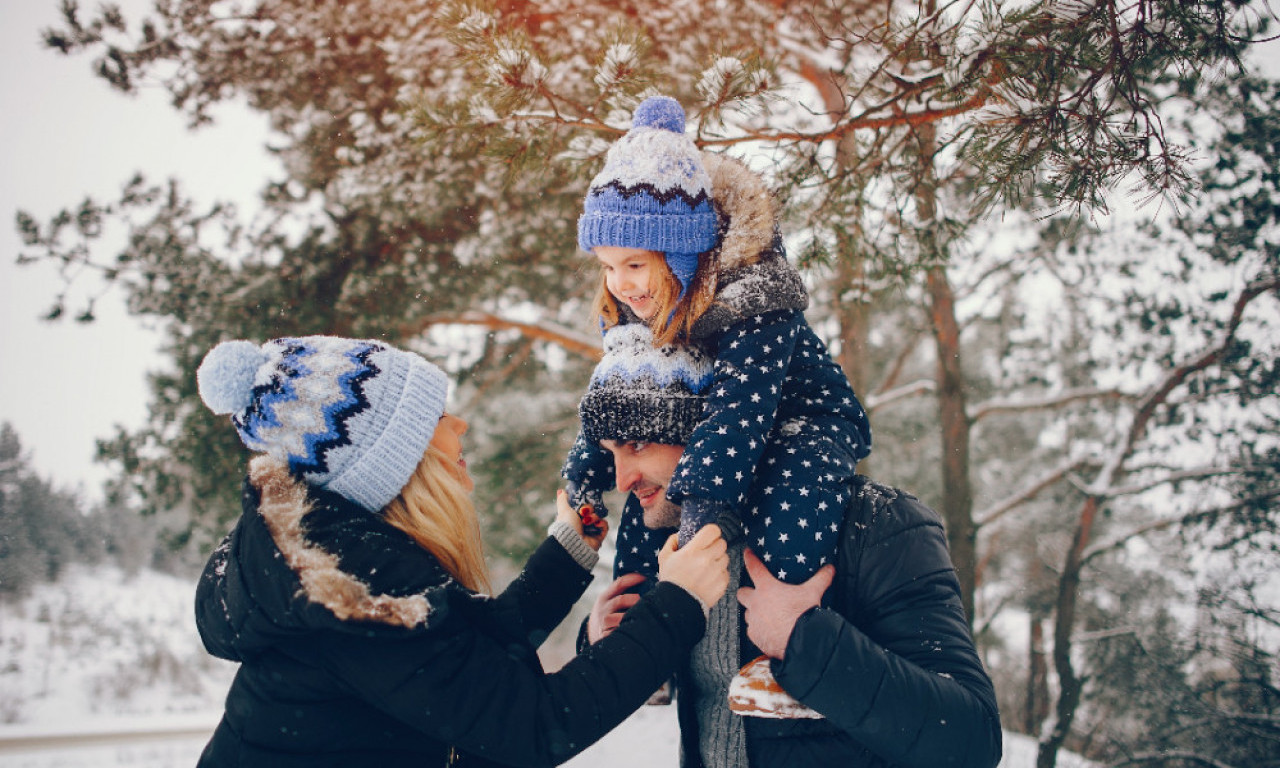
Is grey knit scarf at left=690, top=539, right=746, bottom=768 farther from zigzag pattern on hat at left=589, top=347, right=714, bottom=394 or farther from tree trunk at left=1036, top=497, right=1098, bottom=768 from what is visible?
tree trunk at left=1036, top=497, right=1098, bottom=768

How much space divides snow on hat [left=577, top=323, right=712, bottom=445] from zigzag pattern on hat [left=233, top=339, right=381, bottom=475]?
62cm

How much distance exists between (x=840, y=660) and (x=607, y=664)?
0.49 m

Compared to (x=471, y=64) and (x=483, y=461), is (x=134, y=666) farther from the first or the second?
(x=471, y=64)

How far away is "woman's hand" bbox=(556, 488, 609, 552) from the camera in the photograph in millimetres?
2146

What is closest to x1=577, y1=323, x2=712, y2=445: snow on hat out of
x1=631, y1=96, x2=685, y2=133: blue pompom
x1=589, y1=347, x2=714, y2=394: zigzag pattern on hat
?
x1=589, y1=347, x2=714, y2=394: zigzag pattern on hat

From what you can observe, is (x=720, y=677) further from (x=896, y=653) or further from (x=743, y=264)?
(x=743, y=264)

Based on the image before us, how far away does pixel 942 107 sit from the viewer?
2.13 meters

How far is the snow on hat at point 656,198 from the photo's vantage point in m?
1.84

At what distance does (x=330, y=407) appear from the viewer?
1487mm

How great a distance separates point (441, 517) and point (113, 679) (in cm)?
1284

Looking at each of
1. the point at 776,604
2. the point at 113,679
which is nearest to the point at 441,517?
the point at 776,604

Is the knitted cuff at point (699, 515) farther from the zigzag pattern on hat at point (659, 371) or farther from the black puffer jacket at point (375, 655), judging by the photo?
the zigzag pattern on hat at point (659, 371)

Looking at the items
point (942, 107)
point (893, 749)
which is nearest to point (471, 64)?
point (942, 107)

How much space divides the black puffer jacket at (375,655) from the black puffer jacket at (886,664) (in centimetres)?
30
